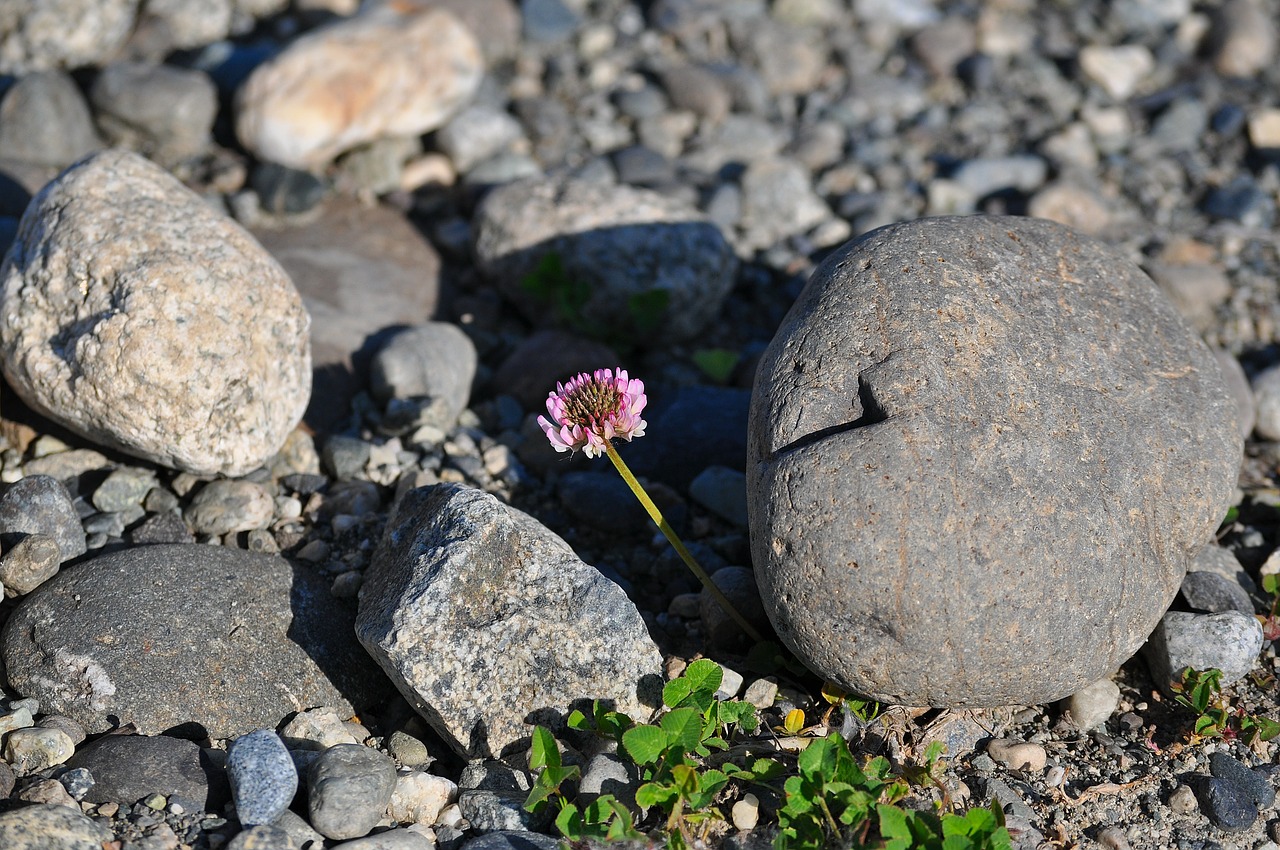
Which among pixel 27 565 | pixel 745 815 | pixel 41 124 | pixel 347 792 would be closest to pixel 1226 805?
pixel 745 815

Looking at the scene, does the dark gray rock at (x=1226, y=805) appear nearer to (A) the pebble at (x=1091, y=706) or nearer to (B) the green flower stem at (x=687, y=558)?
(A) the pebble at (x=1091, y=706)

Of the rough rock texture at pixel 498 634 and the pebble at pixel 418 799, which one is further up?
the rough rock texture at pixel 498 634

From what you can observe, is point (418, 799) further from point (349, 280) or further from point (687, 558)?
point (349, 280)

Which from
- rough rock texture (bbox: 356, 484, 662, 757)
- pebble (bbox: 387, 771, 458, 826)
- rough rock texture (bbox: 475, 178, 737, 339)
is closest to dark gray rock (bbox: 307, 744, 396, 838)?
pebble (bbox: 387, 771, 458, 826)

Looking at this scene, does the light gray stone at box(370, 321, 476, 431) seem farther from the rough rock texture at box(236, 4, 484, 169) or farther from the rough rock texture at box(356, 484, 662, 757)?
the rough rock texture at box(236, 4, 484, 169)

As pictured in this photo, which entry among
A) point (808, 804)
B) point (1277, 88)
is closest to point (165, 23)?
point (808, 804)

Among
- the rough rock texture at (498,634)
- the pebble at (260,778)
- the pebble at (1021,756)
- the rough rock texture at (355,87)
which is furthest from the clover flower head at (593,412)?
the rough rock texture at (355,87)
